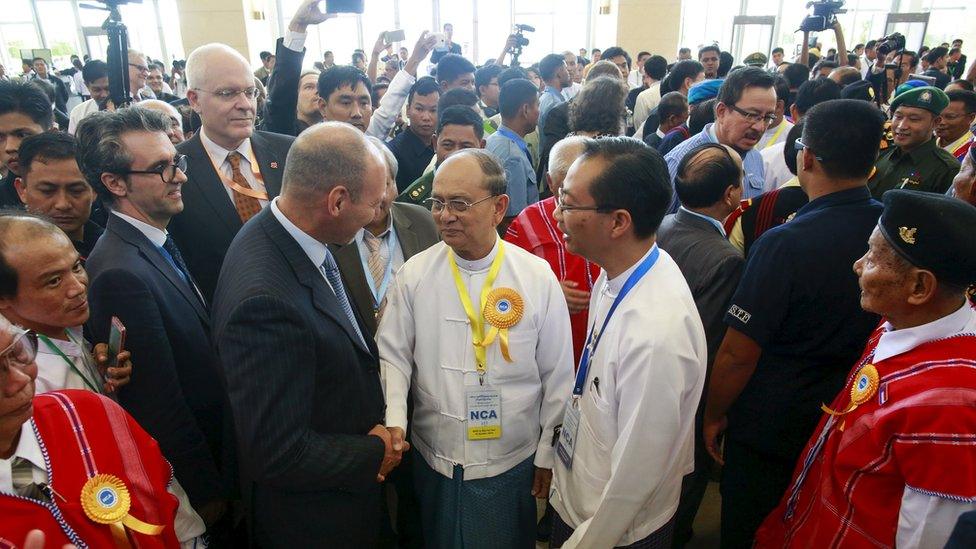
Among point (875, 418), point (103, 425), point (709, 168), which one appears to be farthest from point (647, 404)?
point (103, 425)

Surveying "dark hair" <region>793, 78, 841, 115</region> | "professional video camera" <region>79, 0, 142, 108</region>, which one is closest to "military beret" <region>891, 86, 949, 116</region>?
"dark hair" <region>793, 78, 841, 115</region>

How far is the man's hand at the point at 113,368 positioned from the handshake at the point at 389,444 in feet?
2.32

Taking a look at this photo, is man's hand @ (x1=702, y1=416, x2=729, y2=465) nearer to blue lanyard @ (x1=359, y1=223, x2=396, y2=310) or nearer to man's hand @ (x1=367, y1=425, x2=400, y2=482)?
man's hand @ (x1=367, y1=425, x2=400, y2=482)

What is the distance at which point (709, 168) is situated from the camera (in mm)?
1941

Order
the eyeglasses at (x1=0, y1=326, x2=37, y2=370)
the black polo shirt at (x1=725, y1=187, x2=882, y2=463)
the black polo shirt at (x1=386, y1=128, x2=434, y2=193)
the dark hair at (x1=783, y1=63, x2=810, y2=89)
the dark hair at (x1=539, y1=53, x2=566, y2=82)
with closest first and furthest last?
1. the eyeglasses at (x1=0, y1=326, x2=37, y2=370)
2. the black polo shirt at (x1=725, y1=187, x2=882, y2=463)
3. the black polo shirt at (x1=386, y1=128, x2=434, y2=193)
4. the dark hair at (x1=783, y1=63, x2=810, y2=89)
5. the dark hair at (x1=539, y1=53, x2=566, y2=82)

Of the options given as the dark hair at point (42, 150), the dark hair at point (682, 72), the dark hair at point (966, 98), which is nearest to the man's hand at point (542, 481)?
the dark hair at point (42, 150)

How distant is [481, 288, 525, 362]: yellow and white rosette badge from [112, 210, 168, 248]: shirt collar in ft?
3.74

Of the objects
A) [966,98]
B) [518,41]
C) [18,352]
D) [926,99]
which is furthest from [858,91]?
[518,41]

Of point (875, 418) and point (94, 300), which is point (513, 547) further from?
point (94, 300)

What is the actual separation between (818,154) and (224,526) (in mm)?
2365

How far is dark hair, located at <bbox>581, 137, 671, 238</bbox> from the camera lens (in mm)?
1399

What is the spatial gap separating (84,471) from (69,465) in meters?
0.03

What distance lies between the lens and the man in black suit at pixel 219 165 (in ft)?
7.37

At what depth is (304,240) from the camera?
1436 millimetres
